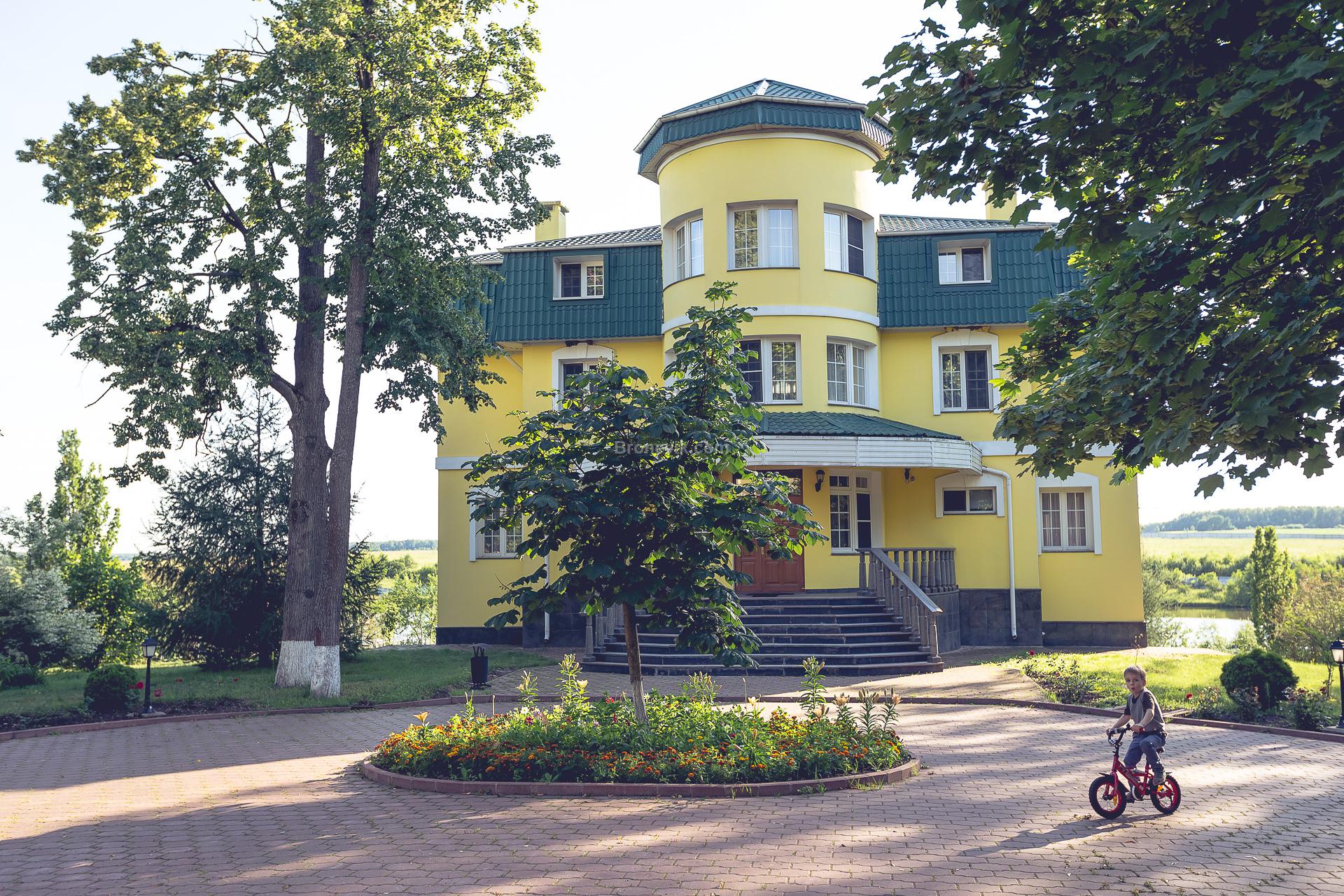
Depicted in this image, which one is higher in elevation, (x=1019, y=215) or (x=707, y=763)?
(x=1019, y=215)

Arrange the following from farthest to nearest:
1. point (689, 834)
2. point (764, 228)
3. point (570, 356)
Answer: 1. point (570, 356)
2. point (764, 228)
3. point (689, 834)

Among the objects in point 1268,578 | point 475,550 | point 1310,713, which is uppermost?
point 475,550

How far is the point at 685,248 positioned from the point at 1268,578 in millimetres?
23284

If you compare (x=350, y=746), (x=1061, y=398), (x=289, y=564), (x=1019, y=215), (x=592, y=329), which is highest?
(x=592, y=329)

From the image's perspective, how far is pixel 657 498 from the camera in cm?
1005

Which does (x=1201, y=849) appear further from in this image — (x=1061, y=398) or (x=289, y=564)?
(x=289, y=564)

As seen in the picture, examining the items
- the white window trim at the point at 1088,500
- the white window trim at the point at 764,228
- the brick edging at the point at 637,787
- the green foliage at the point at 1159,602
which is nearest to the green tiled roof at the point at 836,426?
the white window trim at the point at 1088,500

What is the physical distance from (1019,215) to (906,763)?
5926mm

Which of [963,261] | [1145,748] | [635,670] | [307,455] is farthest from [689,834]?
[963,261]

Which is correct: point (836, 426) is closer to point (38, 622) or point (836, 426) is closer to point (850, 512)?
point (850, 512)

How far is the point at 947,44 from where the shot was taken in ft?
22.2

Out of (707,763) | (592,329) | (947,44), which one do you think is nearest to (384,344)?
(592,329)

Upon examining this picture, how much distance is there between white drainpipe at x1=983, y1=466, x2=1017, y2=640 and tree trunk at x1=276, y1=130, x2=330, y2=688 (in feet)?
47.2

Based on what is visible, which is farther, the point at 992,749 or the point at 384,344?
the point at 384,344
